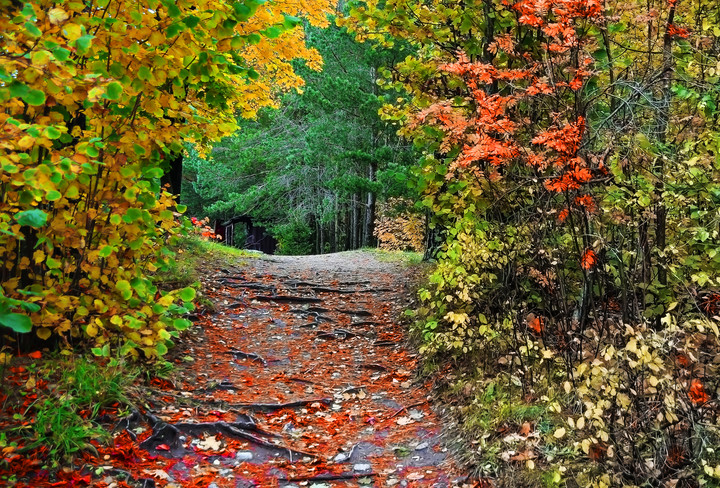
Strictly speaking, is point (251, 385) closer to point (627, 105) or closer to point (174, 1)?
point (174, 1)

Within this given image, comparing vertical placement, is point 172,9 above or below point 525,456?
above

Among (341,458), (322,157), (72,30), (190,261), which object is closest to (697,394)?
(341,458)

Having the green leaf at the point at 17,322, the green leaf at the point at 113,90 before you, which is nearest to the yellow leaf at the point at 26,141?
the green leaf at the point at 113,90

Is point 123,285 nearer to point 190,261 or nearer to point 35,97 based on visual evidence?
point 35,97

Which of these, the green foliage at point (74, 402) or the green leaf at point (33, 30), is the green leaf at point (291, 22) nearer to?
the green leaf at point (33, 30)

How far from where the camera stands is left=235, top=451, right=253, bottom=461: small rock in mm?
4520

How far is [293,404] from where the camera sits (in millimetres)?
5730

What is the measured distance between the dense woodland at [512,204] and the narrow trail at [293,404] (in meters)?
0.66

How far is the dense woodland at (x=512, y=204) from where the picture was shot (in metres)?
3.04

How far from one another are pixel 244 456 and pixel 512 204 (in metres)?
3.77

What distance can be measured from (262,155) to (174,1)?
57.6ft

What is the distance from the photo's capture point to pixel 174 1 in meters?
3.83

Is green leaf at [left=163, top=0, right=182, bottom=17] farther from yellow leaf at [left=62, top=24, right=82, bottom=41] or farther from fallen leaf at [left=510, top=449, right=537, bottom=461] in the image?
fallen leaf at [left=510, top=449, right=537, bottom=461]

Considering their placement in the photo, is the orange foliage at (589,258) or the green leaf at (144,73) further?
the orange foliage at (589,258)
